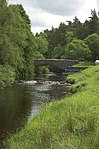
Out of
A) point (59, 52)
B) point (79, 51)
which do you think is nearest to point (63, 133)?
point (79, 51)

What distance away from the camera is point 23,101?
39062mm

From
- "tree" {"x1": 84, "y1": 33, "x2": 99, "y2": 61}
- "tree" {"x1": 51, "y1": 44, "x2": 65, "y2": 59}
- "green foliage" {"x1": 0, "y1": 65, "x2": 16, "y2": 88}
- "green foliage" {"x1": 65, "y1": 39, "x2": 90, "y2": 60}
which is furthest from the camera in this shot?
"tree" {"x1": 51, "y1": 44, "x2": 65, "y2": 59}

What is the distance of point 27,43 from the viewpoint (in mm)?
75125

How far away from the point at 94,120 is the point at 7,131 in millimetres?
8210

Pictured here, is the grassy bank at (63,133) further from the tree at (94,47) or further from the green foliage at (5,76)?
the tree at (94,47)

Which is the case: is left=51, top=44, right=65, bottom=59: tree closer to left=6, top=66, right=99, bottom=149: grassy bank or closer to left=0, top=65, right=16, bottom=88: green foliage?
left=0, top=65, right=16, bottom=88: green foliage

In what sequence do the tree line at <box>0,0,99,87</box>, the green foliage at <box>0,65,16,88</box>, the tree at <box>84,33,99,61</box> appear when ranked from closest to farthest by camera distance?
the green foliage at <box>0,65,16,88</box>, the tree line at <box>0,0,99,87</box>, the tree at <box>84,33,99,61</box>

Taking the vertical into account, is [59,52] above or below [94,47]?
below

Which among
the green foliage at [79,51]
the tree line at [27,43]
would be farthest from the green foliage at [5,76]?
the green foliage at [79,51]

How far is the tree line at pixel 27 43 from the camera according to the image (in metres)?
43.3

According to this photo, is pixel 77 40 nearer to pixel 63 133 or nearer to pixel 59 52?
pixel 59 52

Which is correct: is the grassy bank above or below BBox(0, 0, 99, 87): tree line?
below

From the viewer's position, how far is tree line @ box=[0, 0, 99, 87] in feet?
142

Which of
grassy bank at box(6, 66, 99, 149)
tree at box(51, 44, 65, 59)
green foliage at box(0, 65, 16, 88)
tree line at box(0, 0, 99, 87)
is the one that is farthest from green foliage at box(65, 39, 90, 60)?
grassy bank at box(6, 66, 99, 149)
